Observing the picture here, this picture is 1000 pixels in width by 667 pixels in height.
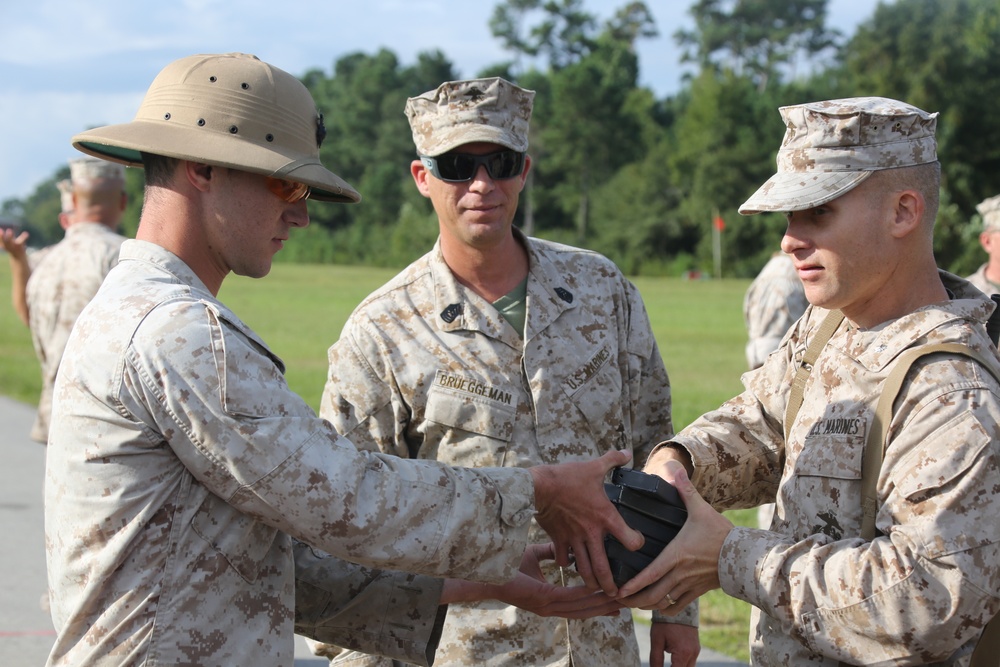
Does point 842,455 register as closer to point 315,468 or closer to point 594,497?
point 594,497

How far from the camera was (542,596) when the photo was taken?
3.48 meters

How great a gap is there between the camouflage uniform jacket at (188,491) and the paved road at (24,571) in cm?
359

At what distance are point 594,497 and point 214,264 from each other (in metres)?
1.23

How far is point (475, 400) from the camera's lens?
400cm

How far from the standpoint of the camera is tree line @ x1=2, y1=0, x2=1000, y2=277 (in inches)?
1984

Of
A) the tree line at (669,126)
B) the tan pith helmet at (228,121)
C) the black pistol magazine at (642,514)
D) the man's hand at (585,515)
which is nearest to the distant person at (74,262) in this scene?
the tan pith helmet at (228,121)

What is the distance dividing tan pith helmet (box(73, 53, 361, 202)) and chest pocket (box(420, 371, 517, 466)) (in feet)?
3.80

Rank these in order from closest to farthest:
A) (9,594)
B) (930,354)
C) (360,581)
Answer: (930,354), (360,581), (9,594)

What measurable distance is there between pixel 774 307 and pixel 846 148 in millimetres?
5691

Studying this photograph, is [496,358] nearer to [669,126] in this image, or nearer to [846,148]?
[846,148]

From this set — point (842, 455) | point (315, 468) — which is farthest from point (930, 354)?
point (315, 468)

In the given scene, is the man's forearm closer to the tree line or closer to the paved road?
the paved road

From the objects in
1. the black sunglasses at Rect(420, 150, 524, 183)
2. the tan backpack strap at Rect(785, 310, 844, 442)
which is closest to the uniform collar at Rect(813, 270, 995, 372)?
the tan backpack strap at Rect(785, 310, 844, 442)

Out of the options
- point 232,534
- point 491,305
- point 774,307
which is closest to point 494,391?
point 491,305
